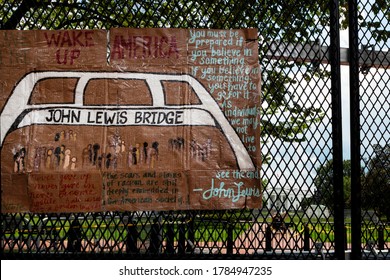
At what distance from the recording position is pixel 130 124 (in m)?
3.63

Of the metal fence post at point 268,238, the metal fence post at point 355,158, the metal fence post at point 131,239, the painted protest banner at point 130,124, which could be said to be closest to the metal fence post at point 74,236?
the painted protest banner at point 130,124

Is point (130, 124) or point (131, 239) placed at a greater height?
point (130, 124)

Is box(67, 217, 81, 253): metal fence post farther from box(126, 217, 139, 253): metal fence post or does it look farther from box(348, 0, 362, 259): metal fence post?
box(348, 0, 362, 259): metal fence post

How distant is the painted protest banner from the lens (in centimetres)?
361

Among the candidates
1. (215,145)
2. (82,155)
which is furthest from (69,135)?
(215,145)

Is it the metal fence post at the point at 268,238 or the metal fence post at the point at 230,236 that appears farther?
the metal fence post at the point at 268,238

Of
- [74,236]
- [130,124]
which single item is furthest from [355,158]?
[74,236]

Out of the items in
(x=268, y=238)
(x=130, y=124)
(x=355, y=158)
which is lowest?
(x=268, y=238)

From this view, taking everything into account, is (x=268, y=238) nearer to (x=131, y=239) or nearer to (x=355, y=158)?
(x=355, y=158)

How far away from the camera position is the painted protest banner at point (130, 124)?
11.8 ft
